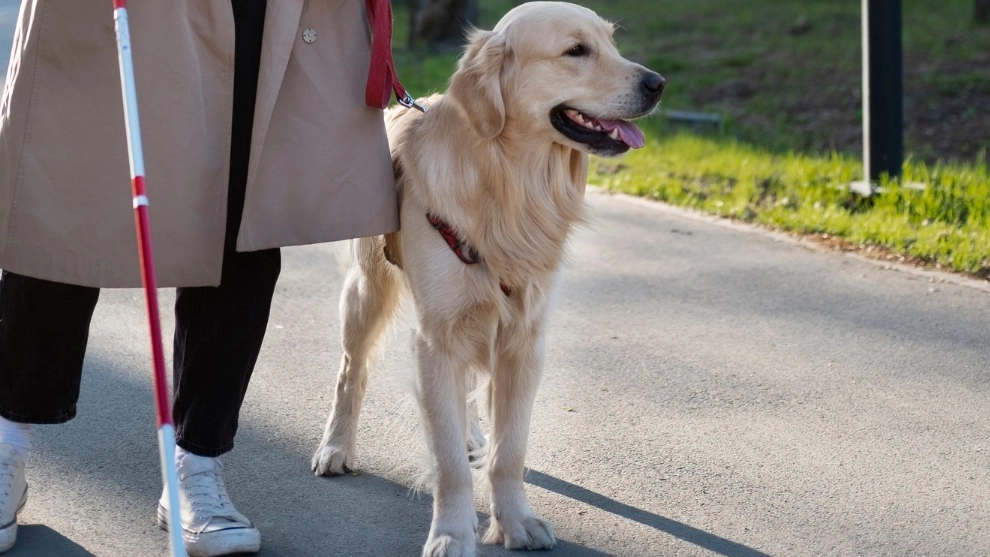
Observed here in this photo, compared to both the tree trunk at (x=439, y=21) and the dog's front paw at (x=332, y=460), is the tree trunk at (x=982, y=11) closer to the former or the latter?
the tree trunk at (x=439, y=21)

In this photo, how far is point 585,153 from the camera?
131 inches

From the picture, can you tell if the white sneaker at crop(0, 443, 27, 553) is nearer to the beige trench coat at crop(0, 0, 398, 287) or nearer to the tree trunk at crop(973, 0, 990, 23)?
the beige trench coat at crop(0, 0, 398, 287)

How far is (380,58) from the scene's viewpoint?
3.08 metres

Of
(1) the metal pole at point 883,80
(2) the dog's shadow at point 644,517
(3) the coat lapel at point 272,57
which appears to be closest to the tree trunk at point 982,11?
(1) the metal pole at point 883,80

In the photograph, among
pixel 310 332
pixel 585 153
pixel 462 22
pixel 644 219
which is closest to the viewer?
pixel 585 153

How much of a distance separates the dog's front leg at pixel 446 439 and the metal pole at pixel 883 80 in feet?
13.8

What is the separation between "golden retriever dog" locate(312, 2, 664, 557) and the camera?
10.2 feet

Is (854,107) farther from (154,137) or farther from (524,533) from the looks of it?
(154,137)

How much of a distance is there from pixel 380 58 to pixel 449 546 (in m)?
1.33

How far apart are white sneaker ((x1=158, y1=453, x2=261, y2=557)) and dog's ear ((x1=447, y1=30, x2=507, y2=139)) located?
121 cm

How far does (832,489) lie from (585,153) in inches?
50.7

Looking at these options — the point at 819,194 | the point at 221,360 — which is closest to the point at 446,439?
the point at 221,360

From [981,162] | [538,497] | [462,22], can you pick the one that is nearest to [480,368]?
[538,497]

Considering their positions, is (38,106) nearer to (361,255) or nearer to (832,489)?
(361,255)
